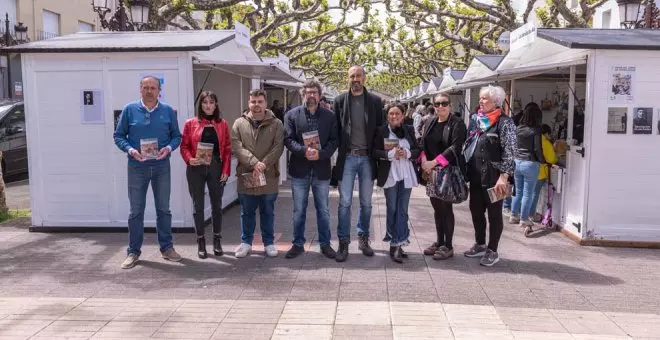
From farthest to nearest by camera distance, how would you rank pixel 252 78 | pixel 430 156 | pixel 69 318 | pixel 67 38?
pixel 252 78
pixel 67 38
pixel 430 156
pixel 69 318

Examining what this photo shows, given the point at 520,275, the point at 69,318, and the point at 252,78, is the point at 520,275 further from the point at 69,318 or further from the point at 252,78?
the point at 252,78

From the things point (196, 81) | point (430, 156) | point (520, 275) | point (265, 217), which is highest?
point (196, 81)

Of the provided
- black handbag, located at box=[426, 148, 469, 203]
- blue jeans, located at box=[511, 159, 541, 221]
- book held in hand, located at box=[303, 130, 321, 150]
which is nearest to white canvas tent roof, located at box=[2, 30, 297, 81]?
book held in hand, located at box=[303, 130, 321, 150]

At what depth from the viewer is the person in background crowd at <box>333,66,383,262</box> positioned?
6.07 meters

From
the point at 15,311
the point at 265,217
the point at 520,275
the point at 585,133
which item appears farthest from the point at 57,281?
the point at 585,133

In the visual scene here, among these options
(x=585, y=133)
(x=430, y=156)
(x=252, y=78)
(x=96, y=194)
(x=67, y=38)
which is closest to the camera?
(x=430, y=156)

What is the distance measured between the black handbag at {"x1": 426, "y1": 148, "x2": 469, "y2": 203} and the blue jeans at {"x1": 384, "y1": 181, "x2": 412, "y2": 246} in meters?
0.33

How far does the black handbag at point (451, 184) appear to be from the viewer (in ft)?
19.8

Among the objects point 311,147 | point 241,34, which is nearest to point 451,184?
point 311,147

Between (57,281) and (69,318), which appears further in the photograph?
(57,281)

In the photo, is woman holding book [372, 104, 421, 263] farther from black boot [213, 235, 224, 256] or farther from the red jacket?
black boot [213, 235, 224, 256]

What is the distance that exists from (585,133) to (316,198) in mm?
3508

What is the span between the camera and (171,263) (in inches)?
248

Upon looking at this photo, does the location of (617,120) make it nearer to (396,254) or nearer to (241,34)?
(396,254)
